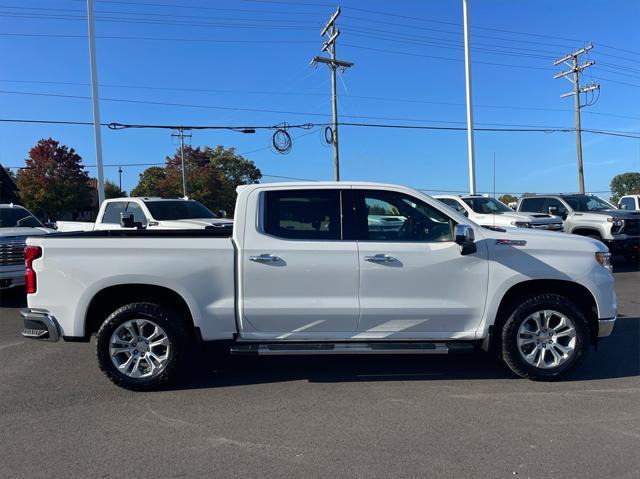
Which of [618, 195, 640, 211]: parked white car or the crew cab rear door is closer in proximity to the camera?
the crew cab rear door

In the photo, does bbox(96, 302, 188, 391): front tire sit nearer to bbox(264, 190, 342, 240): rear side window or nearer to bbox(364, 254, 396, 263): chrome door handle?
bbox(264, 190, 342, 240): rear side window

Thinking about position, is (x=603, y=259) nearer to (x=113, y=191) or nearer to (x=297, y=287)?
(x=297, y=287)

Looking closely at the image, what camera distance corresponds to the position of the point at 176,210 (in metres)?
12.4

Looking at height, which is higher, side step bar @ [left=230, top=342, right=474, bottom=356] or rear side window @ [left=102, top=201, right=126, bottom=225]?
rear side window @ [left=102, top=201, right=126, bottom=225]

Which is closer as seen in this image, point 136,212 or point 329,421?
point 329,421

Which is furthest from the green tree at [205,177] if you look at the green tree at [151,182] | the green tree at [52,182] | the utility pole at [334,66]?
the utility pole at [334,66]

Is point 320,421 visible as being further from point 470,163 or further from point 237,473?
point 470,163

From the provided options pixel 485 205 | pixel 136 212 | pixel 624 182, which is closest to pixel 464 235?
pixel 136 212

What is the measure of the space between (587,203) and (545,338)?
1129 cm

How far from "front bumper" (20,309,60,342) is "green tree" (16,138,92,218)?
4396 cm

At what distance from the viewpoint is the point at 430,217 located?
5.04m

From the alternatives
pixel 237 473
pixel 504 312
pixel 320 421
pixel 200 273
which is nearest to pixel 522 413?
pixel 504 312

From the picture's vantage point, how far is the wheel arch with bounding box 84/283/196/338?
16.1 feet

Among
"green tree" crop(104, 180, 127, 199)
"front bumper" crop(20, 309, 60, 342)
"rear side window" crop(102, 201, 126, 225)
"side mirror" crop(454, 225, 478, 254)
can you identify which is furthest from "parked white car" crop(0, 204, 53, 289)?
"green tree" crop(104, 180, 127, 199)
